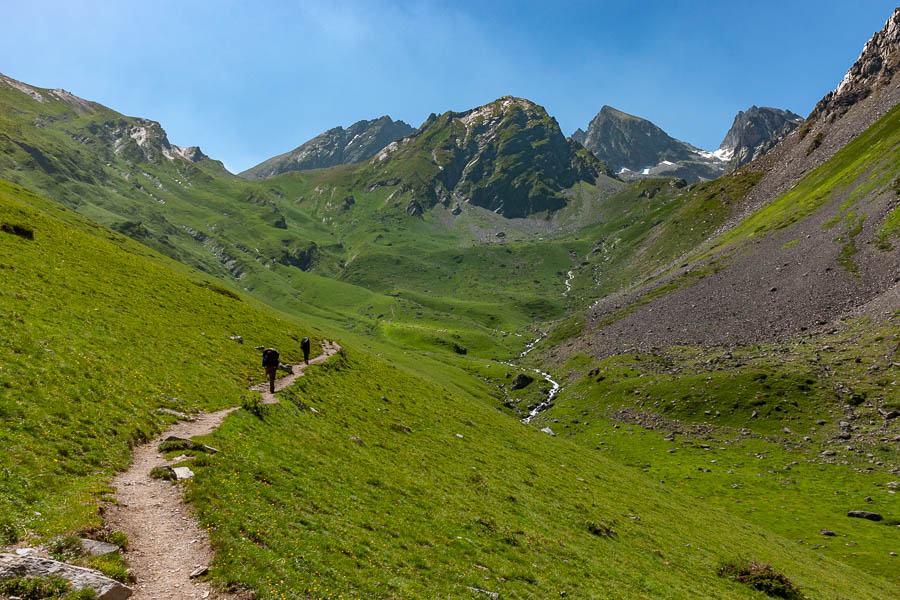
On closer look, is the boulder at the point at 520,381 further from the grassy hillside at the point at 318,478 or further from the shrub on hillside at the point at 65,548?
the shrub on hillside at the point at 65,548

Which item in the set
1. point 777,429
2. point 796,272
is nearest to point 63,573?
point 777,429

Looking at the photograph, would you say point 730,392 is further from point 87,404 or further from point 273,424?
point 87,404

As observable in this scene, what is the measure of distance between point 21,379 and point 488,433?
39.5m

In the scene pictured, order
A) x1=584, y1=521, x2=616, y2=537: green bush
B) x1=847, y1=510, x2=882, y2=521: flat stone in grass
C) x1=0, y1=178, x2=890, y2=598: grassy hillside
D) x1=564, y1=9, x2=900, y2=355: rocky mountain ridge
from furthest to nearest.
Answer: x1=564, y1=9, x2=900, y2=355: rocky mountain ridge < x1=847, y1=510, x2=882, y2=521: flat stone in grass < x1=584, y1=521, x2=616, y2=537: green bush < x1=0, y1=178, x2=890, y2=598: grassy hillside

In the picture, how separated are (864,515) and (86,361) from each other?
75.6 meters

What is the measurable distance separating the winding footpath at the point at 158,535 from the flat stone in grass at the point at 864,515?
66604mm

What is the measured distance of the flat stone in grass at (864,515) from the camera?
1881 inches

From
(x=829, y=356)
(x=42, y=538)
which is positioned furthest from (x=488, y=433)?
(x=829, y=356)

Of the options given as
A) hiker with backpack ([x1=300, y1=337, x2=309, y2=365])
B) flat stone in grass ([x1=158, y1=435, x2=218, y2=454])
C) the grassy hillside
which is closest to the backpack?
the grassy hillside

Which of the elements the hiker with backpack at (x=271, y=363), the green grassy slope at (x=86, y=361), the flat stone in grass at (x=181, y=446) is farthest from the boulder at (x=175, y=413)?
the hiker with backpack at (x=271, y=363)

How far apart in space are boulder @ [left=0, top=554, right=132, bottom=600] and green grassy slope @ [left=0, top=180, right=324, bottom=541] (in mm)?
2347

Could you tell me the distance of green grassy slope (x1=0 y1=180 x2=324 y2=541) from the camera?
14.8 m

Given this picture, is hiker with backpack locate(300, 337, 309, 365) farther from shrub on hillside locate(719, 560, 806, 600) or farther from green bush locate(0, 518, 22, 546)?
shrub on hillside locate(719, 560, 806, 600)

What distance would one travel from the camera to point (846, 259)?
347 feet
